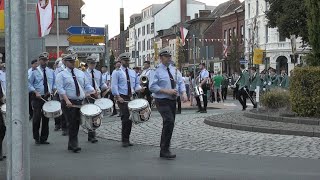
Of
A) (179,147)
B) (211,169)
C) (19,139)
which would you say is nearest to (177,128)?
(179,147)

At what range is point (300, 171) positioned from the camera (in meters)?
8.86

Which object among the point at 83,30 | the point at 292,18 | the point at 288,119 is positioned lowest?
the point at 288,119

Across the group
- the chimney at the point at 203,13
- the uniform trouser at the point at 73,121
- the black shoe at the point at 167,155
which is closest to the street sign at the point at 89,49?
the uniform trouser at the point at 73,121

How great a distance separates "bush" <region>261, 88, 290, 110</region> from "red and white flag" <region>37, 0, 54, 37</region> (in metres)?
6.61

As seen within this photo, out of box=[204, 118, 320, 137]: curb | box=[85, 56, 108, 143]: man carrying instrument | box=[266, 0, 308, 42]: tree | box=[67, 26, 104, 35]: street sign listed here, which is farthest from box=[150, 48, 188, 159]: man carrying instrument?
box=[266, 0, 308, 42]: tree

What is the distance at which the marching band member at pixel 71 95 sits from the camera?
11289 millimetres

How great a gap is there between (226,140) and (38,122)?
409 cm

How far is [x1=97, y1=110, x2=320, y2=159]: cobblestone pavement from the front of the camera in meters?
11.0

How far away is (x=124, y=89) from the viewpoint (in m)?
12.2

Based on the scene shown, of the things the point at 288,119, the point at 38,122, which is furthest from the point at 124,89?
the point at 288,119

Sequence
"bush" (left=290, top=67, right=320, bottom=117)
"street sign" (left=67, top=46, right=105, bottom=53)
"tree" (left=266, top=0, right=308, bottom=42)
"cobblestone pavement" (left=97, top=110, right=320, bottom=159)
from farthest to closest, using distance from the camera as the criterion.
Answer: "tree" (left=266, top=0, right=308, bottom=42)
"street sign" (left=67, top=46, right=105, bottom=53)
"bush" (left=290, top=67, right=320, bottom=117)
"cobblestone pavement" (left=97, top=110, right=320, bottom=159)

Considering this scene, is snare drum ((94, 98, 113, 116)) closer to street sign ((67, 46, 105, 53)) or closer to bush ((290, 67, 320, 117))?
bush ((290, 67, 320, 117))

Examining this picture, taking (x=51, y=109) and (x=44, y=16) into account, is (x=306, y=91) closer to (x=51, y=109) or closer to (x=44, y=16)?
(x=51, y=109)

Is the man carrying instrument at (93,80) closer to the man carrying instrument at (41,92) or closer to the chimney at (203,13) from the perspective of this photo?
the man carrying instrument at (41,92)
